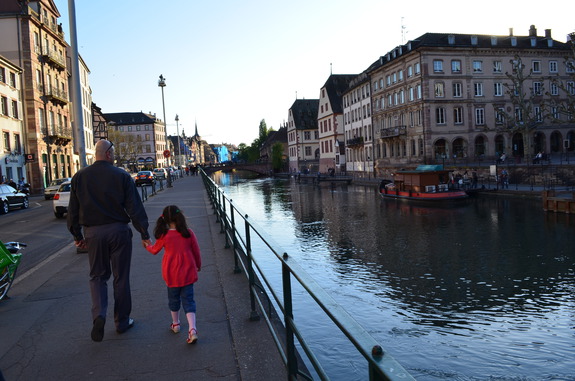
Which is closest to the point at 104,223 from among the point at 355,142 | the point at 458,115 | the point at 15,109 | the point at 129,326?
the point at 129,326

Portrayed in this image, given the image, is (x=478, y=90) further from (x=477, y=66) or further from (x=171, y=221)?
(x=171, y=221)

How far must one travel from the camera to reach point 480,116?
2151 inches

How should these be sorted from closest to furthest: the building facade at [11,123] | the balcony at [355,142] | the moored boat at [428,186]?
the moored boat at [428,186] < the building facade at [11,123] < the balcony at [355,142]

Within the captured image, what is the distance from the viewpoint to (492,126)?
180ft

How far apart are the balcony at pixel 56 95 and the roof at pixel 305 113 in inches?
2193

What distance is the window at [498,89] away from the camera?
55156 mm

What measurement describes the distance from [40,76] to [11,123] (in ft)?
25.4

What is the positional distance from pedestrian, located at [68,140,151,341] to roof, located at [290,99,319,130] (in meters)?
96.8

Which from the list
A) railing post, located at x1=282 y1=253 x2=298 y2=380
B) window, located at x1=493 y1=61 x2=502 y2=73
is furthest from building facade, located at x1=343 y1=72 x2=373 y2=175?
railing post, located at x1=282 y1=253 x2=298 y2=380

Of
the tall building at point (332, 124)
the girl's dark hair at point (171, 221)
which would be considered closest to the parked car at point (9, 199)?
the girl's dark hair at point (171, 221)

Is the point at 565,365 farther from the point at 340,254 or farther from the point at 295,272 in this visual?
the point at 340,254

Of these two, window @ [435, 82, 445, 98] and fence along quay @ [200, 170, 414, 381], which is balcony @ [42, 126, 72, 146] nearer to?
window @ [435, 82, 445, 98]

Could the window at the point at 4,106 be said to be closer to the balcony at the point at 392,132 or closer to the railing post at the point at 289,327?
the balcony at the point at 392,132

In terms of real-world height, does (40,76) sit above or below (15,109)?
above
